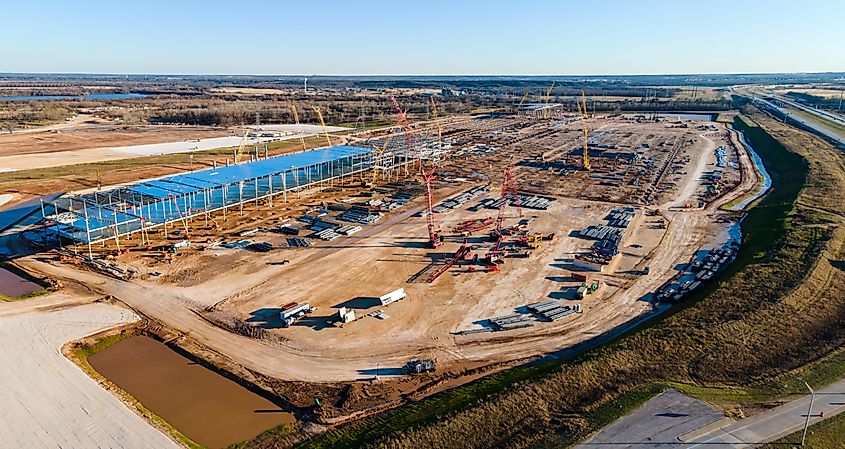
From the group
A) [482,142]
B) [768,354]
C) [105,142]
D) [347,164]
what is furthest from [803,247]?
[105,142]

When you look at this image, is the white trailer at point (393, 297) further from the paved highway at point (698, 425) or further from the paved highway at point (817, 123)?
the paved highway at point (817, 123)

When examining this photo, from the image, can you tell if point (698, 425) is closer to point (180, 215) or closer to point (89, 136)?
point (180, 215)

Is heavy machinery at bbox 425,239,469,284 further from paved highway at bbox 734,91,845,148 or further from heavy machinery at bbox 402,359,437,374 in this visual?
paved highway at bbox 734,91,845,148

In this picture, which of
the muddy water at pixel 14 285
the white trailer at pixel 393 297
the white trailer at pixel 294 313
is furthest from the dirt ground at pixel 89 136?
the white trailer at pixel 393 297

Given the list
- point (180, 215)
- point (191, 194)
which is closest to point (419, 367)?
point (180, 215)

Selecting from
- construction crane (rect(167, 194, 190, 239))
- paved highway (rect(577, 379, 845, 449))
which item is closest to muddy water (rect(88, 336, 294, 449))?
paved highway (rect(577, 379, 845, 449))

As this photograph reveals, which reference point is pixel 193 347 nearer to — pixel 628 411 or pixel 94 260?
pixel 94 260

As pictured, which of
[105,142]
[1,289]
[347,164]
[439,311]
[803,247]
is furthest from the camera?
[105,142]
